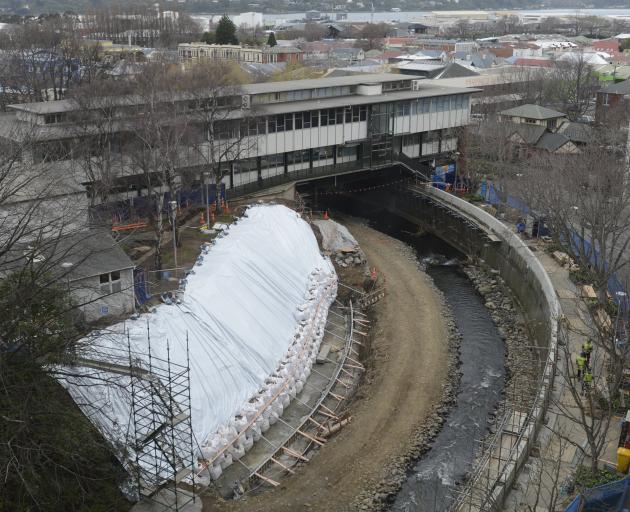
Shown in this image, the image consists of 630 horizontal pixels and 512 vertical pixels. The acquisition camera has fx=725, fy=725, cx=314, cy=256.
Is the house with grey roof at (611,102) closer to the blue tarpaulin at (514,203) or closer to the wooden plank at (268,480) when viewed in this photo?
the blue tarpaulin at (514,203)

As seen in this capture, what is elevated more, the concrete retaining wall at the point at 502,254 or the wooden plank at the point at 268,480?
the concrete retaining wall at the point at 502,254

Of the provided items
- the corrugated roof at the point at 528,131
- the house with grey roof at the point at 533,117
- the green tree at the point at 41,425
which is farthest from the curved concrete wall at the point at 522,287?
the house with grey roof at the point at 533,117

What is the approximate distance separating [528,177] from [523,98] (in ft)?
67.3

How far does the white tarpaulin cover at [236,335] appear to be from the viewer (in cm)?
1544

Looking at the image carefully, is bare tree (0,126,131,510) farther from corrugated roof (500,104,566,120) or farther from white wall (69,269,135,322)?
corrugated roof (500,104,566,120)

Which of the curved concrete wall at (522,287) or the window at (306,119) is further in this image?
the window at (306,119)

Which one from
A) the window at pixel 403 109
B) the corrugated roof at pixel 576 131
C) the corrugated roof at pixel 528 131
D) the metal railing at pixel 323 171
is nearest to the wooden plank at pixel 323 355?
the metal railing at pixel 323 171

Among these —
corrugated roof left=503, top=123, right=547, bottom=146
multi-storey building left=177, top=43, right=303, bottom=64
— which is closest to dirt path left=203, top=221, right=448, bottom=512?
corrugated roof left=503, top=123, right=547, bottom=146

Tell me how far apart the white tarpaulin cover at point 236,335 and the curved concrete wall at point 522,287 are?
582cm

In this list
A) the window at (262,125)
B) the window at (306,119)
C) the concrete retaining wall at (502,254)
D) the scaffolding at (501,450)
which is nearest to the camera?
the scaffolding at (501,450)

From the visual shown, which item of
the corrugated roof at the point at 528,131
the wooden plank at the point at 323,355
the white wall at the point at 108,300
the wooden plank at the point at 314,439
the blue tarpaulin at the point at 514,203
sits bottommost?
the wooden plank at the point at 314,439

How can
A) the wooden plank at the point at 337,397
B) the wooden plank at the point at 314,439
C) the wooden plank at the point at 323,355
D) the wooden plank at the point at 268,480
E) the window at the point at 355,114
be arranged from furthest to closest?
the window at the point at 355,114 < the wooden plank at the point at 323,355 < the wooden plank at the point at 337,397 < the wooden plank at the point at 314,439 < the wooden plank at the point at 268,480

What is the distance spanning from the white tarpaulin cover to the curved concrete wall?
582 cm

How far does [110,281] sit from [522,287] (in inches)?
585
